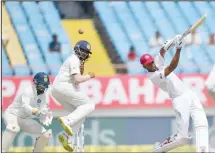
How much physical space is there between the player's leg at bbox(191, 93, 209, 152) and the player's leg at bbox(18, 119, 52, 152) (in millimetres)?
2431

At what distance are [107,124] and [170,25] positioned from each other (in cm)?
433

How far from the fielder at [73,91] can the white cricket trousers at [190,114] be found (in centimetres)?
145

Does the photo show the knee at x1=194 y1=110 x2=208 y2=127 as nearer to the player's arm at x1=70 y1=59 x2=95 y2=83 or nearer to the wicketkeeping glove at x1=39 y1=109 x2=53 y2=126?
the player's arm at x1=70 y1=59 x2=95 y2=83

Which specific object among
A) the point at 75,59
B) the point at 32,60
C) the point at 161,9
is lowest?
the point at 75,59

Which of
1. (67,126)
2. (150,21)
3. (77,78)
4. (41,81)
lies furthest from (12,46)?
(67,126)

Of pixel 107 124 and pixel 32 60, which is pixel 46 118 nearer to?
pixel 107 124

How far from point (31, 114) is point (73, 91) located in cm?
77

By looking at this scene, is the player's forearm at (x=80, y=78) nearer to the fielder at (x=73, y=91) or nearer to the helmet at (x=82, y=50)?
the fielder at (x=73, y=91)

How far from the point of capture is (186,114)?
11320 millimetres

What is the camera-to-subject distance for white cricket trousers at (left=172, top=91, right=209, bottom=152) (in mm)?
11164

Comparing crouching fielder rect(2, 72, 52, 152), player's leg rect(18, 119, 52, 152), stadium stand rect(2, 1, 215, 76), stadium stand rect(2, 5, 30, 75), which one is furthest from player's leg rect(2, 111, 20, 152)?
stadium stand rect(2, 1, 215, 76)

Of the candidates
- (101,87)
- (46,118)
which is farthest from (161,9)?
(46,118)

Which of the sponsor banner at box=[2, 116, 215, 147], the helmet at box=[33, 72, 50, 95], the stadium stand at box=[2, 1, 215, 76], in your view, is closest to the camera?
the helmet at box=[33, 72, 50, 95]

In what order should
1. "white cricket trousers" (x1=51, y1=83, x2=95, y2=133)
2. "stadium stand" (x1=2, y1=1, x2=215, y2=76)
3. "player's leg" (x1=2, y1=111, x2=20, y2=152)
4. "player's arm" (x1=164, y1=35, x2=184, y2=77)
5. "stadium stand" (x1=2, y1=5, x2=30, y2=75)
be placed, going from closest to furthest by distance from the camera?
"player's arm" (x1=164, y1=35, x2=184, y2=77) → "white cricket trousers" (x1=51, y1=83, x2=95, y2=133) → "player's leg" (x1=2, y1=111, x2=20, y2=152) → "stadium stand" (x1=2, y1=5, x2=30, y2=75) → "stadium stand" (x1=2, y1=1, x2=215, y2=76)
